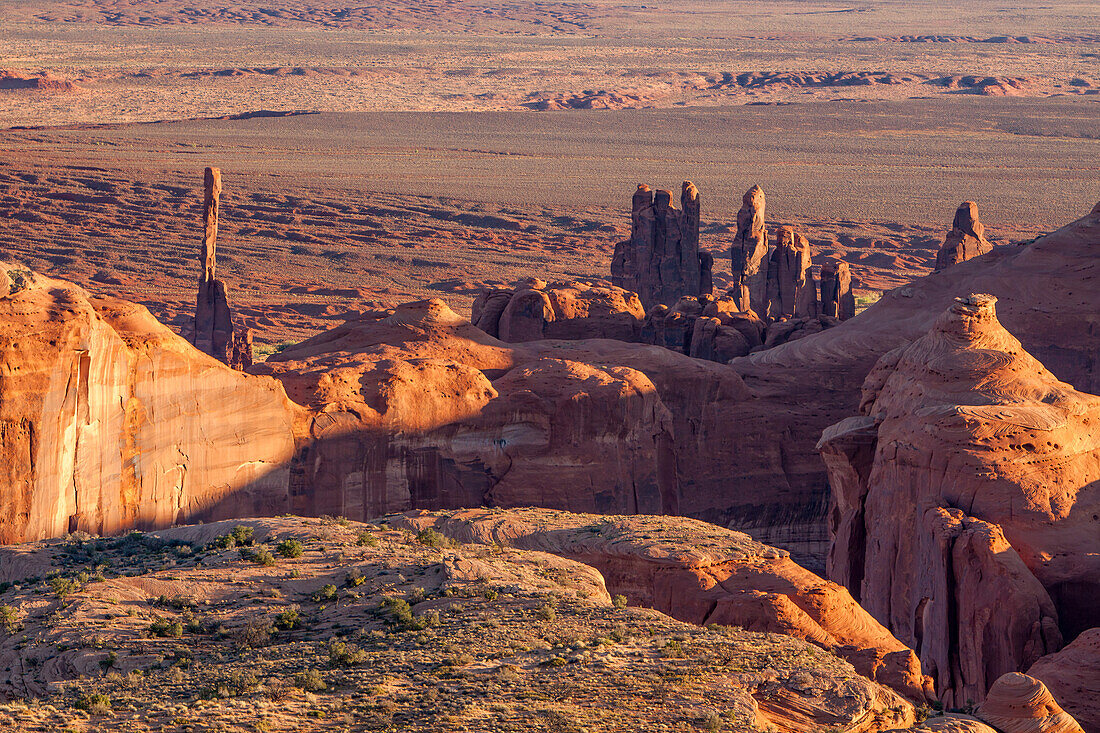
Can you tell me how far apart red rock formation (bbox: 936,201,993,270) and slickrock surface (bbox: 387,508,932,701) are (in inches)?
1814

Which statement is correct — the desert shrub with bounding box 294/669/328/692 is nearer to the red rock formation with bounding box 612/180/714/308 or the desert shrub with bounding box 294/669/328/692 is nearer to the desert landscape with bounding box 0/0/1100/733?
the desert landscape with bounding box 0/0/1100/733

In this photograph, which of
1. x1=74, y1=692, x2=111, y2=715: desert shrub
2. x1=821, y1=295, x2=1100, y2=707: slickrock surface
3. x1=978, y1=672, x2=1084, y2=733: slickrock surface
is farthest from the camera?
x1=821, y1=295, x2=1100, y2=707: slickrock surface

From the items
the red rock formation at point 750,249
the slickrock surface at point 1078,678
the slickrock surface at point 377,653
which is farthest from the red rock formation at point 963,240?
the slickrock surface at point 377,653

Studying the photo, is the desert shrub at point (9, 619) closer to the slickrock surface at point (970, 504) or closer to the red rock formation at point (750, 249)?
the slickrock surface at point (970, 504)

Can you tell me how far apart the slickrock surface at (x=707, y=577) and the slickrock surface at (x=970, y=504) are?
12.0 feet

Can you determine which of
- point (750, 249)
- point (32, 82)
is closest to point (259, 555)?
point (750, 249)

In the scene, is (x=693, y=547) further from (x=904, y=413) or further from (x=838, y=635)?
(x=904, y=413)

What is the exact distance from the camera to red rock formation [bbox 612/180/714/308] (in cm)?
7806

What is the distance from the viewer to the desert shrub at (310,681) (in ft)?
69.8

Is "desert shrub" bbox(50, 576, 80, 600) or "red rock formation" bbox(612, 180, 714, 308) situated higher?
"desert shrub" bbox(50, 576, 80, 600)

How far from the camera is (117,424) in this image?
119ft

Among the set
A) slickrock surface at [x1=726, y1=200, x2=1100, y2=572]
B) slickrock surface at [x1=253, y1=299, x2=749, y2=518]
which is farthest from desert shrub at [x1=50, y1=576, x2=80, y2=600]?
slickrock surface at [x1=726, y1=200, x2=1100, y2=572]

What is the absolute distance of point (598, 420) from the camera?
43906 mm

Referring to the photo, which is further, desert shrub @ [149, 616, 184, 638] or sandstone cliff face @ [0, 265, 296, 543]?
sandstone cliff face @ [0, 265, 296, 543]
